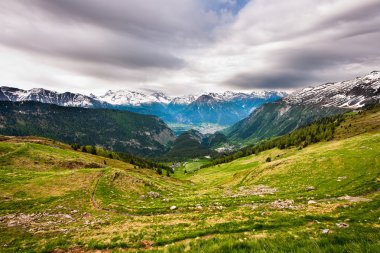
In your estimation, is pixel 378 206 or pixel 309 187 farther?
pixel 309 187

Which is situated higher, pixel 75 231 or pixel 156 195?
pixel 75 231

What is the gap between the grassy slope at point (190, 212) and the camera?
556 inches

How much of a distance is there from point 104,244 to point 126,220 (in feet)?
31.1

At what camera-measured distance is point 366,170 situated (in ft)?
146

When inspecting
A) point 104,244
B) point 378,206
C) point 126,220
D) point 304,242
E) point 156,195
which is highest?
point 304,242

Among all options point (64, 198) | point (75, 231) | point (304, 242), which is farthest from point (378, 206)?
point (64, 198)

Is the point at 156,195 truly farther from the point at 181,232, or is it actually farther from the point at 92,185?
the point at 181,232

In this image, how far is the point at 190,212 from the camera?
30859mm

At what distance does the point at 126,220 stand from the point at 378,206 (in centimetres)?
2579

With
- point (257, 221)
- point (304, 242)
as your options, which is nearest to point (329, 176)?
point (257, 221)

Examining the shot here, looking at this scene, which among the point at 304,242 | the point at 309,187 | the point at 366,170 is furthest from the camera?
the point at 366,170

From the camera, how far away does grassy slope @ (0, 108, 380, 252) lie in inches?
556

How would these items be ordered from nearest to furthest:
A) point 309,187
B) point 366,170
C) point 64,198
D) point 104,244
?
point 104,244
point 64,198
point 309,187
point 366,170

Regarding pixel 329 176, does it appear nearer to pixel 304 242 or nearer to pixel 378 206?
pixel 378 206
